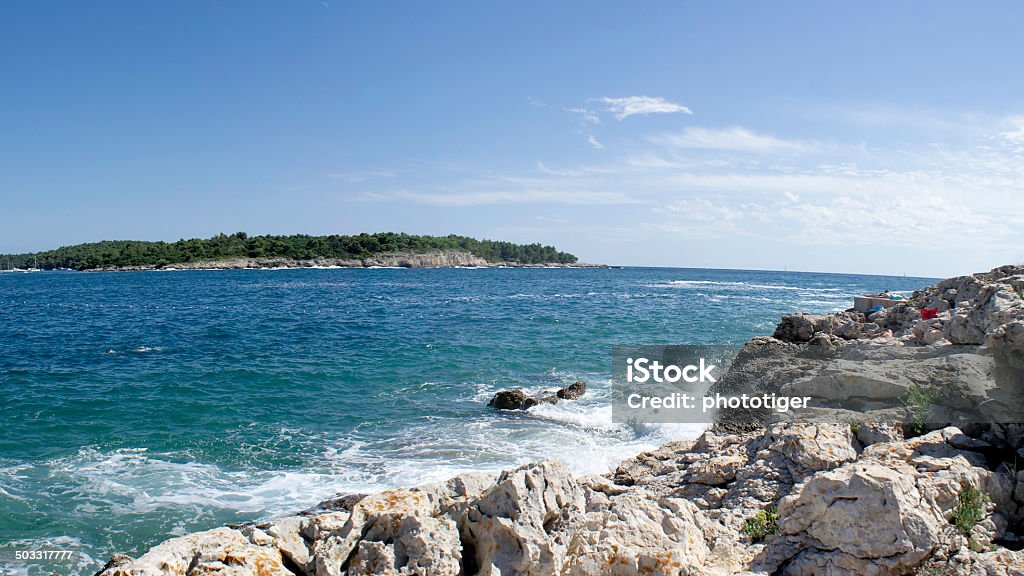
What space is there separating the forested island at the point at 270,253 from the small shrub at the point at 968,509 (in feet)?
465

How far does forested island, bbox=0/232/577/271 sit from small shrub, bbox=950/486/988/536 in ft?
465

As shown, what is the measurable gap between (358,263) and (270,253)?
20.6 meters

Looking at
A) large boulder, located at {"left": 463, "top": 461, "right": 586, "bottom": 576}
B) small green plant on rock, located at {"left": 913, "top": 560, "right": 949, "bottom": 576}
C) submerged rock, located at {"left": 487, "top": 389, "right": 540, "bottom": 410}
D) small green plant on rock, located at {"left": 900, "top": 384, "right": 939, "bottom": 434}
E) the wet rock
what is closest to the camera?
large boulder, located at {"left": 463, "top": 461, "right": 586, "bottom": 576}

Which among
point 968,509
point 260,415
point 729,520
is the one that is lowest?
point 260,415

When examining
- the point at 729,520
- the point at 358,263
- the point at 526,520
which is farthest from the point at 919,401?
the point at 358,263

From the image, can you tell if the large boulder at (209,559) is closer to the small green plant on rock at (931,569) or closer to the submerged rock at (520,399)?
the small green plant on rock at (931,569)

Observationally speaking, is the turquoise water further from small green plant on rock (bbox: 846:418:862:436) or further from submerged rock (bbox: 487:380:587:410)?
small green plant on rock (bbox: 846:418:862:436)

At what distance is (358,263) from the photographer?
→ 15012 centimetres

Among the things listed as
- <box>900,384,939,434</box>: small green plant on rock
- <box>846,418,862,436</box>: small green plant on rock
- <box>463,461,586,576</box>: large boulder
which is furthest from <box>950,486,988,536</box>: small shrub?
<box>463,461,586,576</box>: large boulder

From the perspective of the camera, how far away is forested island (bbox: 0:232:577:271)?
5271 inches

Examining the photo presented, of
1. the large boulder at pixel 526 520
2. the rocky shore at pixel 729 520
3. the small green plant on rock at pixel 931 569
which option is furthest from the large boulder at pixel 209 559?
the small green plant on rock at pixel 931 569

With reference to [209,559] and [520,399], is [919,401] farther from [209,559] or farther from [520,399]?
[520,399]

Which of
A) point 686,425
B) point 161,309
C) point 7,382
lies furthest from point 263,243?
point 686,425

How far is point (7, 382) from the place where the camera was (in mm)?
19438
